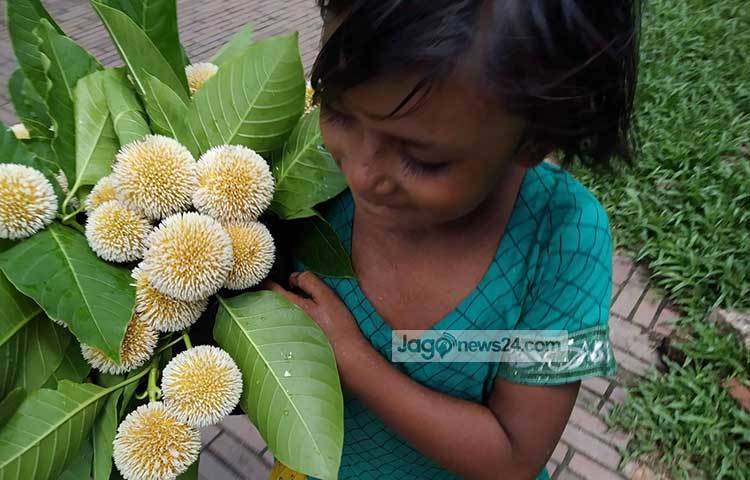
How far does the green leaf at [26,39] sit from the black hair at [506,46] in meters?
0.45

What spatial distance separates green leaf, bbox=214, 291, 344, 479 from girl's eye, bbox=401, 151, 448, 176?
0.83 ft

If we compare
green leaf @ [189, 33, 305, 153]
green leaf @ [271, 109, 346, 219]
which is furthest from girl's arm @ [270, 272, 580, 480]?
green leaf @ [189, 33, 305, 153]

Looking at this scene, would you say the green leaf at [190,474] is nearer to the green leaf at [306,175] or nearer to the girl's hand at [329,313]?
the girl's hand at [329,313]

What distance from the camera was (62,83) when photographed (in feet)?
2.79

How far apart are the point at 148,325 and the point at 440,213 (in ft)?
1.23

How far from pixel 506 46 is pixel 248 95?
39cm

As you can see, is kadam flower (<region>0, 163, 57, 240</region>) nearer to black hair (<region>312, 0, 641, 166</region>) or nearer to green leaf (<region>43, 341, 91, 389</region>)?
green leaf (<region>43, 341, 91, 389</region>)

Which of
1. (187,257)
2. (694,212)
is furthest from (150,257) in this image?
(694,212)

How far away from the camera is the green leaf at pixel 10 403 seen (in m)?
0.71

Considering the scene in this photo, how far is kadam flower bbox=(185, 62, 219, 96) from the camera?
98 cm

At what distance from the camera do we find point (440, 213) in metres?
Result: 0.74

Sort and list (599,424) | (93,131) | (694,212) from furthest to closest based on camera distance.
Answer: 1. (694,212)
2. (599,424)
3. (93,131)

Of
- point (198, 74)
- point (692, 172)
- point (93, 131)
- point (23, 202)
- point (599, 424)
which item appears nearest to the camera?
point (23, 202)

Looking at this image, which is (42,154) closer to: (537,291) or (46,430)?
(46,430)
